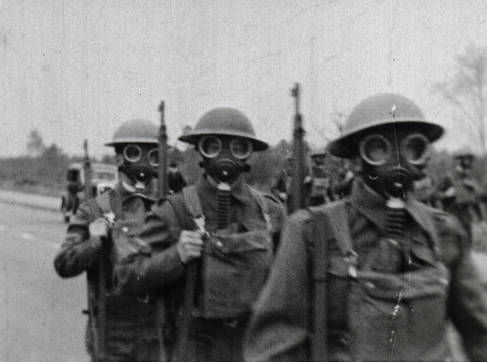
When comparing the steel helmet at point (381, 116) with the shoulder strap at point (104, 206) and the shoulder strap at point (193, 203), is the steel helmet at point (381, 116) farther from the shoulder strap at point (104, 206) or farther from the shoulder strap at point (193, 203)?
the shoulder strap at point (104, 206)

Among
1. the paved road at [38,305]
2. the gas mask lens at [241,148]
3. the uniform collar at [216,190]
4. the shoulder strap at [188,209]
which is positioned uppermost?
the gas mask lens at [241,148]

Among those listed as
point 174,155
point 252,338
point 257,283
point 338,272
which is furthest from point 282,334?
point 174,155

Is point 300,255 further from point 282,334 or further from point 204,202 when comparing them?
point 204,202

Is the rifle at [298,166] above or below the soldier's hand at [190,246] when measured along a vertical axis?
above

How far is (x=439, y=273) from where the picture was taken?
2.41 metres

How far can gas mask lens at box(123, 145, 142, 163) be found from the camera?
493cm

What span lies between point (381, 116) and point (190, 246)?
1.27 meters

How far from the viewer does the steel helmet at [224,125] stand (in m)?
3.75

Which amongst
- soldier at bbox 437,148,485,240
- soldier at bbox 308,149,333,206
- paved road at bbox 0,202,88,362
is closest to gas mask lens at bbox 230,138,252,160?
soldier at bbox 308,149,333,206

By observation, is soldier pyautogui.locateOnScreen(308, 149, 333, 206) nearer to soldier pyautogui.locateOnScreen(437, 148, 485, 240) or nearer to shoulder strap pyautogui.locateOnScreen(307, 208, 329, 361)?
soldier pyautogui.locateOnScreen(437, 148, 485, 240)

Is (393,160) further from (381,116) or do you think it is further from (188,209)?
(188,209)

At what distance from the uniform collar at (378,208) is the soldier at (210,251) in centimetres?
103

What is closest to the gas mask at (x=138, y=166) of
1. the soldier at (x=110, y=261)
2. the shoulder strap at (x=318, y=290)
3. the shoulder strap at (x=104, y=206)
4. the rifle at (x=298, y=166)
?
the soldier at (x=110, y=261)

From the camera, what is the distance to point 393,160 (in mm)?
2518
